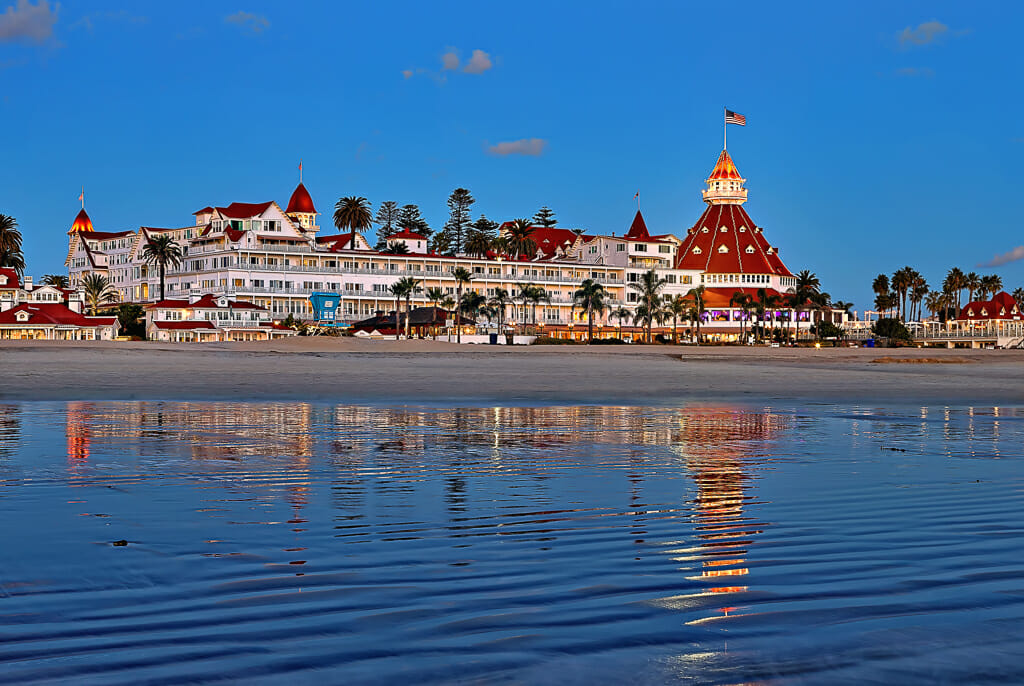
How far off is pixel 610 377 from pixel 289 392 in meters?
13.4

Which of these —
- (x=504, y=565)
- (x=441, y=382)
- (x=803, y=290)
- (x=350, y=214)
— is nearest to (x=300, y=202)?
(x=350, y=214)

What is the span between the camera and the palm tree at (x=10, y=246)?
122 metres

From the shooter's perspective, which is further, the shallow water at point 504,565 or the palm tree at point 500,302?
the palm tree at point 500,302

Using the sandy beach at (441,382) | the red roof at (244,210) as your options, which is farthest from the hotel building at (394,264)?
the sandy beach at (441,382)

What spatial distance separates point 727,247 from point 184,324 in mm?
84673

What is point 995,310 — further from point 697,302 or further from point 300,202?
point 300,202

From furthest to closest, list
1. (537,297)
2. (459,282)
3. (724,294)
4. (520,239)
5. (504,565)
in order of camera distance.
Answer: (520,239) < (724,294) < (537,297) < (459,282) < (504,565)

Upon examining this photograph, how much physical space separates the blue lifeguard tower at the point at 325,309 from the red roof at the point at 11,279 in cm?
3081

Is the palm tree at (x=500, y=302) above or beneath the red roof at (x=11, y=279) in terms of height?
beneath

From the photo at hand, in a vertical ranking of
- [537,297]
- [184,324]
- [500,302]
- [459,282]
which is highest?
[459,282]

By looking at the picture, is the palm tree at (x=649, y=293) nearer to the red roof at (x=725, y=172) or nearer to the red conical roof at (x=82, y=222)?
the red roof at (x=725, y=172)

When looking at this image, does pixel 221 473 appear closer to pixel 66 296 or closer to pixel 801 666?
pixel 801 666

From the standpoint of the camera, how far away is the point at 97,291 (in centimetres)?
12794

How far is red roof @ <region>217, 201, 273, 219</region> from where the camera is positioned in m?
125
